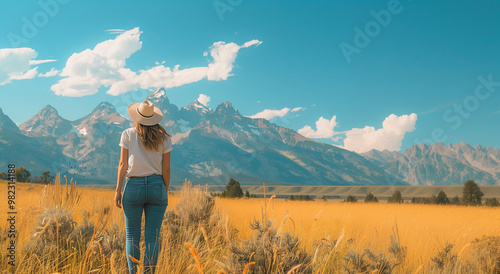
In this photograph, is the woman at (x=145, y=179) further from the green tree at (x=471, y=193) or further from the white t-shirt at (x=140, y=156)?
the green tree at (x=471, y=193)

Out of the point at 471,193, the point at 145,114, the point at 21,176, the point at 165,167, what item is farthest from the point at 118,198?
the point at 21,176

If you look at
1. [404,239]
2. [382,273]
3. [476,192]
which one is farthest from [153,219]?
[476,192]

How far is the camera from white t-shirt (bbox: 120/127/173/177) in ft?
13.1

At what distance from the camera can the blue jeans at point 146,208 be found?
389cm

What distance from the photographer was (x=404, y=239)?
7.69 metres

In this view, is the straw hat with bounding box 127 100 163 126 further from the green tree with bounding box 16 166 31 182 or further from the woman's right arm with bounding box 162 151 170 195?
the green tree with bounding box 16 166 31 182

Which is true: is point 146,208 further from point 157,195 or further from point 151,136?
point 151,136

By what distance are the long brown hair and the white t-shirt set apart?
5 centimetres

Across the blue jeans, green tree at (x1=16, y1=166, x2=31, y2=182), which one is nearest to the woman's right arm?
the blue jeans

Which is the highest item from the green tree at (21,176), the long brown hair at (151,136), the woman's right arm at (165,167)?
the long brown hair at (151,136)

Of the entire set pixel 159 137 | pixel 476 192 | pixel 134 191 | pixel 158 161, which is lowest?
pixel 476 192

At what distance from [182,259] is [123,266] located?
0.75 metres

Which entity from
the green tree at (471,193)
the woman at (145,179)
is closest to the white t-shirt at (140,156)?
the woman at (145,179)

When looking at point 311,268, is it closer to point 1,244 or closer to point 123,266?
point 123,266
